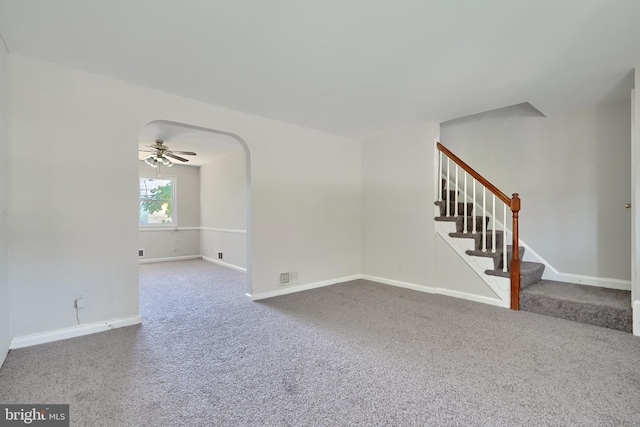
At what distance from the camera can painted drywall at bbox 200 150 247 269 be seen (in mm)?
5754

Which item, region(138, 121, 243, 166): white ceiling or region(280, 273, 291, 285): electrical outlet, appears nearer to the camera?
region(280, 273, 291, 285): electrical outlet

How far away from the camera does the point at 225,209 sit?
6.44 m

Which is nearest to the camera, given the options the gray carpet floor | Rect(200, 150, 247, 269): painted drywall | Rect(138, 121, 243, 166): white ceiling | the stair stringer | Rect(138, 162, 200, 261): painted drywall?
the gray carpet floor

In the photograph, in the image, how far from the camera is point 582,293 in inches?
120

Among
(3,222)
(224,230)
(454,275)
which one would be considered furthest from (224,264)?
(454,275)

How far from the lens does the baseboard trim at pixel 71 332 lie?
226 cm

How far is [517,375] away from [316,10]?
2.54 meters

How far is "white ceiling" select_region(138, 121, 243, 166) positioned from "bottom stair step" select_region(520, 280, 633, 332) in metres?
4.38

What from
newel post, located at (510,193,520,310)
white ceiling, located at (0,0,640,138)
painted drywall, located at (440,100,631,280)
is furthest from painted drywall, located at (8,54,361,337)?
painted drywall, located at (440,100,631,280)

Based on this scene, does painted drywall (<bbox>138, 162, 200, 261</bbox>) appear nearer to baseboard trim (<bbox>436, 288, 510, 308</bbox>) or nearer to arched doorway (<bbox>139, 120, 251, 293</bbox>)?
arched doorway (<bbox>139, 120, 251, 293</bbox>)

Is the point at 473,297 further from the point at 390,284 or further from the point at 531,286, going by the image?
the point at 390,284

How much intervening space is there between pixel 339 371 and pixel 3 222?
2.55 metres

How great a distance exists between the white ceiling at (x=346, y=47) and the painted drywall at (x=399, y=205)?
101 cm

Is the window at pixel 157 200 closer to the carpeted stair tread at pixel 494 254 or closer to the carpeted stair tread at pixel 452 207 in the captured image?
the carpeted stair tread at pixel 452 207
